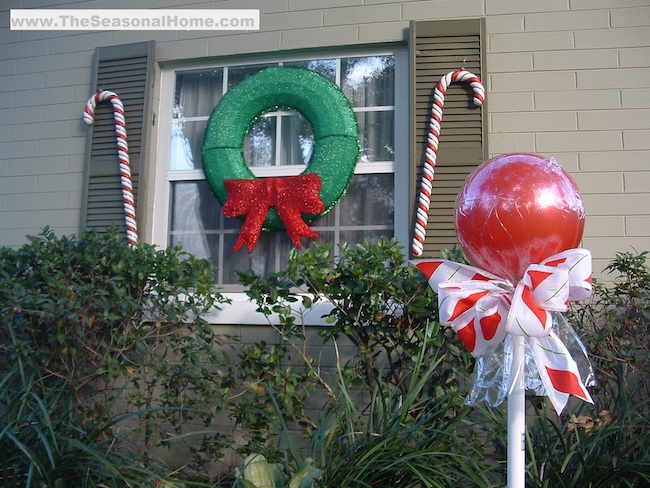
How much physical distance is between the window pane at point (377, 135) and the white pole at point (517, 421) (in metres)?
2.55

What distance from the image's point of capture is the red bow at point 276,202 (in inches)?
158

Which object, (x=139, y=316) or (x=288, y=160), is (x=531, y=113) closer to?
(x=288, y=160)

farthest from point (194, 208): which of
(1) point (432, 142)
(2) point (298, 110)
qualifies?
(1) point (432, 142)

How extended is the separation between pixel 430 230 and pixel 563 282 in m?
2.18

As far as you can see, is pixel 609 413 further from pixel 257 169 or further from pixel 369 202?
pixel 257 169

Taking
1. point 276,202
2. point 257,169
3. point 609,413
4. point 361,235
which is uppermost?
point 257,169

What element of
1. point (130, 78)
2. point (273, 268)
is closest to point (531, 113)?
point (273, 268)

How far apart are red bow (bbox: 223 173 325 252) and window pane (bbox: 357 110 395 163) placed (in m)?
0.45

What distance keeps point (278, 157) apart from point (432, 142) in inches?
41.5

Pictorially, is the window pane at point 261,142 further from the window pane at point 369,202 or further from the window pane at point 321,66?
the window pane at point 369,202

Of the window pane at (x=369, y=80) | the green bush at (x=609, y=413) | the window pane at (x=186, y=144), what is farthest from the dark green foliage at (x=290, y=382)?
the window pane at (x=369, y=80)

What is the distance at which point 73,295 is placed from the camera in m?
3.29

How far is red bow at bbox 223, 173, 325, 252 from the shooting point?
13.2ft

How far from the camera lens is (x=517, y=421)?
1817 millimetres
